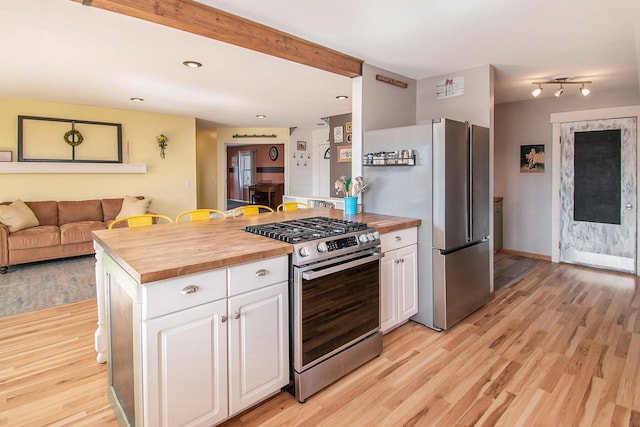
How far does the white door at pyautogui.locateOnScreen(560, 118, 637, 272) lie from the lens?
14.7ft

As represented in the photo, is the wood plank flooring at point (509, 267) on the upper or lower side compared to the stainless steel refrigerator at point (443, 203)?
lower

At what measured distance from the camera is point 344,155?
6.54 meters

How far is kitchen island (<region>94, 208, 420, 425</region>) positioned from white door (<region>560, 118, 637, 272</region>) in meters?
4.78

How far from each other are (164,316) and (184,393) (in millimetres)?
381

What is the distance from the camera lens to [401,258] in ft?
9.11

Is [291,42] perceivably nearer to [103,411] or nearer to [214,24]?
[214,24]

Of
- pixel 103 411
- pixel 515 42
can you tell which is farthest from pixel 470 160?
pixel 103 411

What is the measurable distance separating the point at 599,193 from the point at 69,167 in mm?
7864

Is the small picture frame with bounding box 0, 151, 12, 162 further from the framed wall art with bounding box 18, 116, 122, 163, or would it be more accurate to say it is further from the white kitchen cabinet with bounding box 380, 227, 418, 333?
the white kitchen cabinet with bounding box 380, 227, 418, 333

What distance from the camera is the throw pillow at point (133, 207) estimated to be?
18.9 feet

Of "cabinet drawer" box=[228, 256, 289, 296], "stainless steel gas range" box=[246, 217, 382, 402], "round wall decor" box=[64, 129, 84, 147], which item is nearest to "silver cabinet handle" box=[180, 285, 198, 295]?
"cabinet drawer" box=[228, 256, 289, 296]

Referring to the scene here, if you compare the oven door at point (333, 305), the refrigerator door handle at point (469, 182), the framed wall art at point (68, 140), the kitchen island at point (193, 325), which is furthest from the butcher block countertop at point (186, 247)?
the framed wall art at point (68, 140)

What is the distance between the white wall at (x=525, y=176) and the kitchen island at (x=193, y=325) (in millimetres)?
4794

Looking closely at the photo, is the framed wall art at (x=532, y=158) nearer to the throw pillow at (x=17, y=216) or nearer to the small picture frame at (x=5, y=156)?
the throw pillow at (x=17, y=216)
